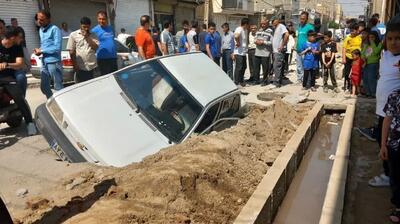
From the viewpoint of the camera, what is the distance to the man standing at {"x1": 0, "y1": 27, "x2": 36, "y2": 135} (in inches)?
223

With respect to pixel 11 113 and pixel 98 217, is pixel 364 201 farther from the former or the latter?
A: pixel 11 113

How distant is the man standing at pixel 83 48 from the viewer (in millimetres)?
6582

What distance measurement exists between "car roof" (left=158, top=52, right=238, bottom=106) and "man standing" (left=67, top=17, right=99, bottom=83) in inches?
80.1

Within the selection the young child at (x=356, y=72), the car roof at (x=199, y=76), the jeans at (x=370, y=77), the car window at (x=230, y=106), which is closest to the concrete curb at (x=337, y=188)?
the car window at (x=230, y=106)

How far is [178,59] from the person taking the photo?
5301mm

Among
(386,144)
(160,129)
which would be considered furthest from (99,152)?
(386,144)

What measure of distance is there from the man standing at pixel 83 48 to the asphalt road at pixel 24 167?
148 centimetres

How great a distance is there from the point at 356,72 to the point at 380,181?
495cm

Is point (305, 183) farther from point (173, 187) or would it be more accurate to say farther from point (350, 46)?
point (350, 46)

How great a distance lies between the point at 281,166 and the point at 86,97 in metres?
2.40

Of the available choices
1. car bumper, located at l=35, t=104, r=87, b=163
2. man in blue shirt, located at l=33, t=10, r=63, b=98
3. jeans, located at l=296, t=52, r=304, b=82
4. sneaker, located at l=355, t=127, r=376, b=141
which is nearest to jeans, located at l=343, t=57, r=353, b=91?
jeans, located at l=296, t=52, r=304, b=82

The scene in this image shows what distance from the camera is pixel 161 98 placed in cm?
468

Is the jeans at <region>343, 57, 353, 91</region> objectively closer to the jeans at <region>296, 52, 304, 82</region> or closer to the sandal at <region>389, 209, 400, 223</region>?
the jeans at <region>296, 52, 304, 82</region>

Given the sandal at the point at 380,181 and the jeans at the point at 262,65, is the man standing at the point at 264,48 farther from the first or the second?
the sandal at the point at 380,181
